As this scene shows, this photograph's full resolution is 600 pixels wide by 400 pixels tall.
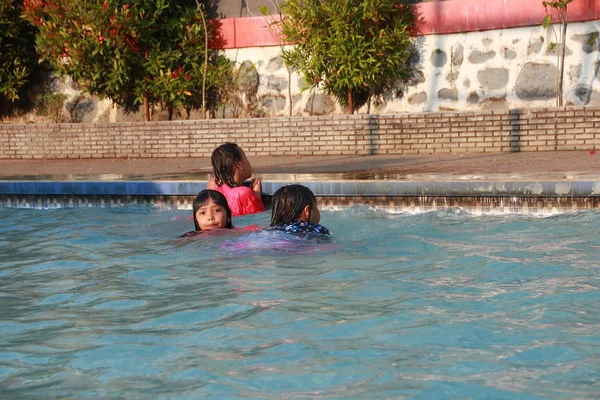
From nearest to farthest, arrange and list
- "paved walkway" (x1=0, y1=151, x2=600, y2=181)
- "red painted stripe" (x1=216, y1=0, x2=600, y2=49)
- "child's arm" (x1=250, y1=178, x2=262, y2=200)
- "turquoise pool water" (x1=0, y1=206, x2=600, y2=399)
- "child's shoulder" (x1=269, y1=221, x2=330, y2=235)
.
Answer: "turquoise pool water" (x1=0, y1=206, x2=600, y2=399) → "child's shoulder" (x1=269, y1=221, x2=330, y2=235) → "child's arm" (x1=250, y1=178, x2=262, y2=200) → "paved walkway" (x1=0, y1=151, x2=600, y2=181) → "red painted stripe" (x1=216, y1=0, x2=600, y2=49)

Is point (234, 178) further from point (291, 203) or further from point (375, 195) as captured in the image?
point (291, 203)

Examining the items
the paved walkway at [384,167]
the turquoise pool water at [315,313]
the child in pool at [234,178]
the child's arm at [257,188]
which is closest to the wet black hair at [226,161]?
the child in pool at [234,178]

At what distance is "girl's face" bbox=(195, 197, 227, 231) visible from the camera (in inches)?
273

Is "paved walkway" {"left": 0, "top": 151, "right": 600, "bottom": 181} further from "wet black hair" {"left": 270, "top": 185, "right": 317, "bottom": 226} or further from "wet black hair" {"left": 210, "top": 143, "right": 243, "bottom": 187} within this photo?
"wet black hair" {"left": 270, "top": 185, "right": 317, "bottom": 226}

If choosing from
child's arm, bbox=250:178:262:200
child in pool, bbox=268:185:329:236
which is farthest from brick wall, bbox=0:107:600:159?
child in pool, bbox=268:185:329:236

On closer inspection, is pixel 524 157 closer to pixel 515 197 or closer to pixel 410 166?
pixel 410 166

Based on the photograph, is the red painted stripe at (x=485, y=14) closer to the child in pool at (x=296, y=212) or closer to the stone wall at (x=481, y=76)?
the stone wall at (x=481, y=76)

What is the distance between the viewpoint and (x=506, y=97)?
1341cm

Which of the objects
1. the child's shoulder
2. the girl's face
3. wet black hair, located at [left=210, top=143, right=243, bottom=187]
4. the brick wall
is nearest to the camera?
the child's shoulder

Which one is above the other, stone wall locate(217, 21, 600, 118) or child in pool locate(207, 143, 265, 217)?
stone wall locate(217, 21, 600, 118)

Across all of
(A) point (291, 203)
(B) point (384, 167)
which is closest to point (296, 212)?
(A) point (291, 203)

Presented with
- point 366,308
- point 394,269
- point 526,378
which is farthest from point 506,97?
point 526,378

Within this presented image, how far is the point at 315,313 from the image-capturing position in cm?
521

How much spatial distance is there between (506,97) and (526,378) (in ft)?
32.4
